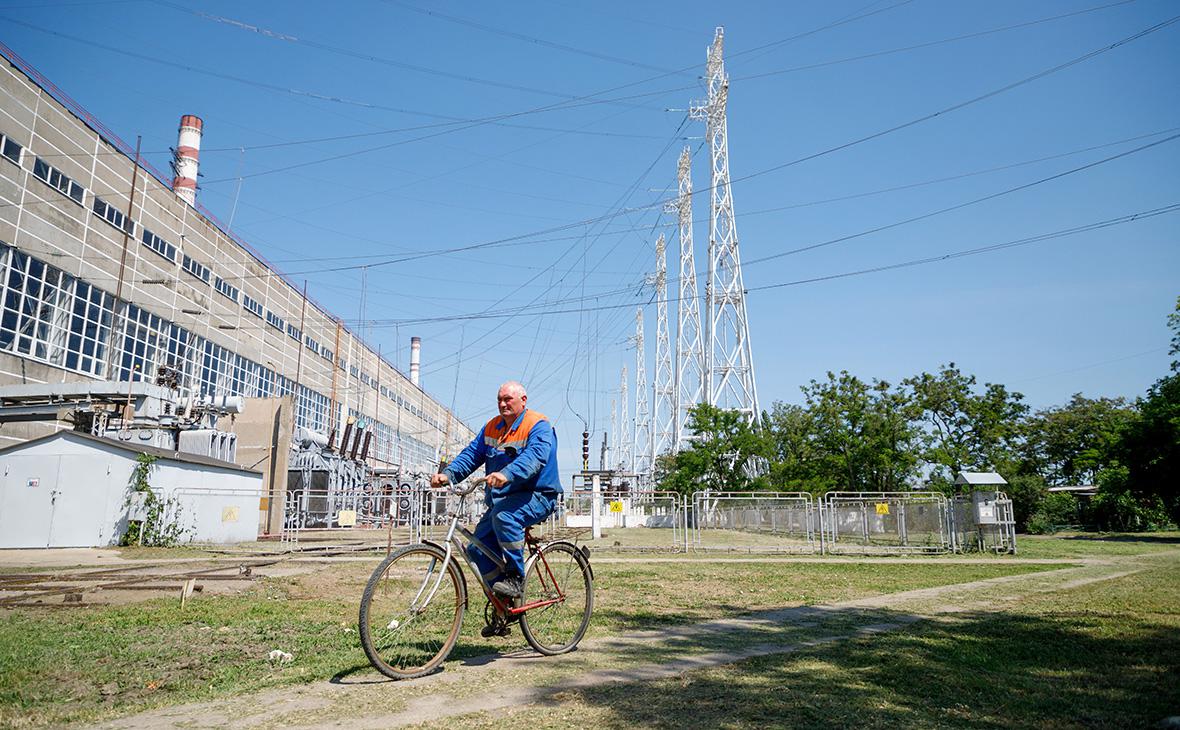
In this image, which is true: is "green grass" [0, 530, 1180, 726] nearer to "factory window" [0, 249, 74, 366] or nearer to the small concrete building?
the small concrete building

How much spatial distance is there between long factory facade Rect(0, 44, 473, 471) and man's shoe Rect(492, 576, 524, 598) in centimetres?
2714

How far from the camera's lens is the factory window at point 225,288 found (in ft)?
134

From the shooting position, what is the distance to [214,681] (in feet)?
14.4

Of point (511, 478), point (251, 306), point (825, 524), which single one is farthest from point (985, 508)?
point (251, 306)

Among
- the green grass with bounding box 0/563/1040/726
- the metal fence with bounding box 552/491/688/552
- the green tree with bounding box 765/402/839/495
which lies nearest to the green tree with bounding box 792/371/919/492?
the green tree with bounding box 765/402/839/495

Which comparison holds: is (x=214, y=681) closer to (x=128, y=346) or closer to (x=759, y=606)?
(x=759, y=606)

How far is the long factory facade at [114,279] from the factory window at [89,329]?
0.20 feet

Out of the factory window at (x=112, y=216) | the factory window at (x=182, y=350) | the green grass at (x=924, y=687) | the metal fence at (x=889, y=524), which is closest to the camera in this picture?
the green grass at (x=924, y=687)

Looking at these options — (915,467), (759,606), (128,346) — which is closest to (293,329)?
(128,346)

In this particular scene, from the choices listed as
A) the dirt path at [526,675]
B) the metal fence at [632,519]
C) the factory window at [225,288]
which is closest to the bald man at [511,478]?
the dirt path at [526,675]

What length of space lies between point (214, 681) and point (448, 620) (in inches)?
56.8

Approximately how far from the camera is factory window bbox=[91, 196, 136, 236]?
29.8m

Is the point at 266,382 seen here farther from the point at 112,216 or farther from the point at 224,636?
the point at 224,636

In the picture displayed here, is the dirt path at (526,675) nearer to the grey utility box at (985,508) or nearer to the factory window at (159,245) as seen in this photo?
the grey utility box at (985,508)
